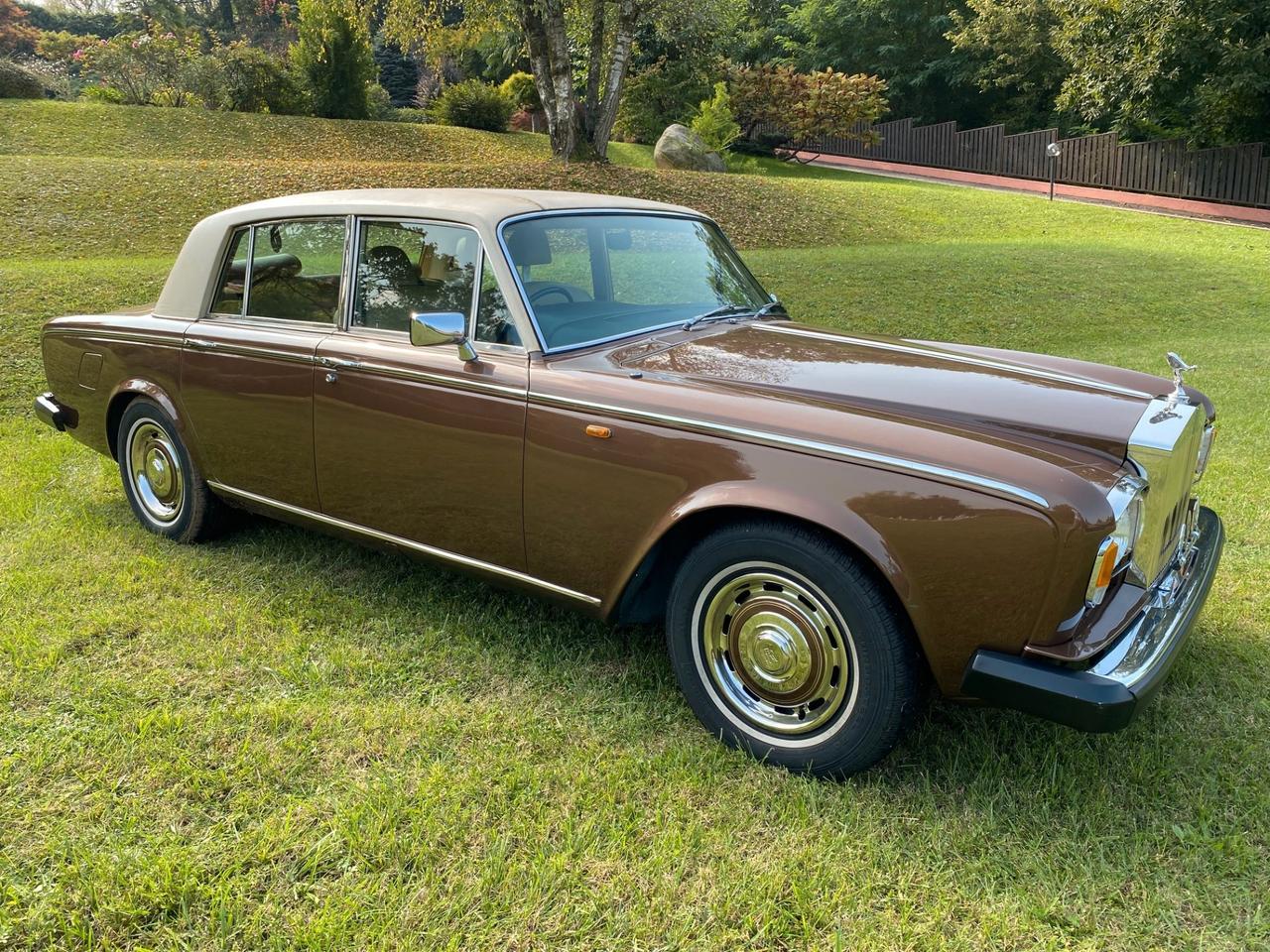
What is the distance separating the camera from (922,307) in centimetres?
1045

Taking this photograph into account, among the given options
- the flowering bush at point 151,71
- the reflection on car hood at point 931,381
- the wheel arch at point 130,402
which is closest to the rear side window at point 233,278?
the wheel arch at point 130,402

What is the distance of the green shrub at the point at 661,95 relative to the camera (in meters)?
29.2

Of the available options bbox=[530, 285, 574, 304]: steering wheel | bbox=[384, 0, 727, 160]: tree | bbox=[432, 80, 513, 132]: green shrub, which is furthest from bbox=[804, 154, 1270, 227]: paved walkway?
bbox=[530, 285, 574, 304]: steering wheel

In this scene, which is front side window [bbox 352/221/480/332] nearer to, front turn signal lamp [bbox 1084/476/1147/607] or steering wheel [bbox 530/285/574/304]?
steering wheel [bbox 530/285/574/304]

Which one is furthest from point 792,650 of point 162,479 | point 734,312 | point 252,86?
point 252,86

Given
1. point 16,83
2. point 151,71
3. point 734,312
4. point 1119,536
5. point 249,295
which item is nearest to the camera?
point 1119,536

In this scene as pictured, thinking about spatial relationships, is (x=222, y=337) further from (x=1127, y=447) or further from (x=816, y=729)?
(x=1127, y=447)

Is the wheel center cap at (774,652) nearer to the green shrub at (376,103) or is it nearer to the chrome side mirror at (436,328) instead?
the chrome side mirror at (436,328)

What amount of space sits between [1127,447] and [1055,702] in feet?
2.58

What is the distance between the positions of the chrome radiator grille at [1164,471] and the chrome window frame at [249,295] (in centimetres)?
280

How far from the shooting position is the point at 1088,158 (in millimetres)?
25594

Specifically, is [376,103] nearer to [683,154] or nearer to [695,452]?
[683,154]

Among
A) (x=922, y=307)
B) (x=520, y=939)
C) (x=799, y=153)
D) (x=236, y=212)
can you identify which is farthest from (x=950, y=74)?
Result: (x=520, y=939)

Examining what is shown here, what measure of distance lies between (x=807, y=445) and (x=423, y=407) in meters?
1.42
